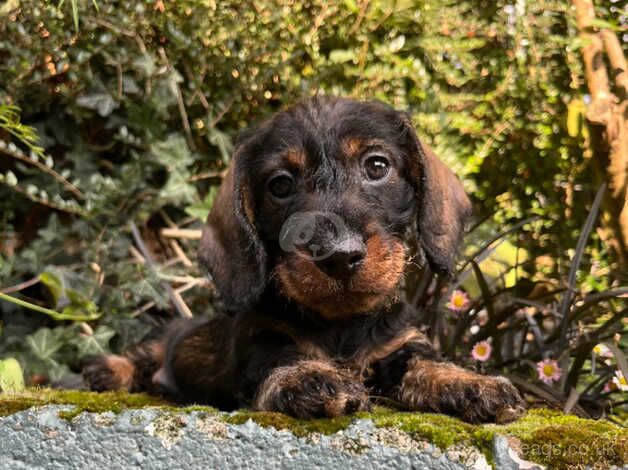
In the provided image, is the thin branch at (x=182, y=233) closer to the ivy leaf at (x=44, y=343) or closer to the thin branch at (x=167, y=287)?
the thin branch at (x=167, y=287)

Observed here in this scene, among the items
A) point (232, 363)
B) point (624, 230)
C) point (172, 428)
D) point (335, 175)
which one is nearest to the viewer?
point (172, 428)

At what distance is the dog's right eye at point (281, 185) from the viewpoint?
2.95m

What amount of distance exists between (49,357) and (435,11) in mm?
2985

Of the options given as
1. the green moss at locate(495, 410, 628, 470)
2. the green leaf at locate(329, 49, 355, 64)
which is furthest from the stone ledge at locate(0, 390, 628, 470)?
the green leaf at locate(329, 49, 355, 64)

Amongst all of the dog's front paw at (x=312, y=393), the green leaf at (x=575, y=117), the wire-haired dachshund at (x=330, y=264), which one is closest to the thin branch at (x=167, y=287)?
the wire-haired dachshund at (x=330, y=264)

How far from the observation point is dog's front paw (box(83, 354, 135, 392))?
364 centimetres

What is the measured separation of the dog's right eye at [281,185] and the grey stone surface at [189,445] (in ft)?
3.30

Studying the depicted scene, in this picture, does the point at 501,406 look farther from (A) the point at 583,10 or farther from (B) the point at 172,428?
(A) the point at 583,10

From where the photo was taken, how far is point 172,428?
223 centimetres

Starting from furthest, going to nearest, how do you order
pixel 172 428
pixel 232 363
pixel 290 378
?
1. pixel 232 363
2. pixel 290 378
3. pixel 172 428

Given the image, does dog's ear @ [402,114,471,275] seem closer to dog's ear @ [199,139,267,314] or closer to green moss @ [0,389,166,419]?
dog's ear @ [199,139,267,314]

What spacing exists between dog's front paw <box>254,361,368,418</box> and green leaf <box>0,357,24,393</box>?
1056 millimetres

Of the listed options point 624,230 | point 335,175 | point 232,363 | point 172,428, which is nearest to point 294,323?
point 232,363

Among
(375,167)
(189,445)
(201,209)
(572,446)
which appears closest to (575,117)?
(375,167)
